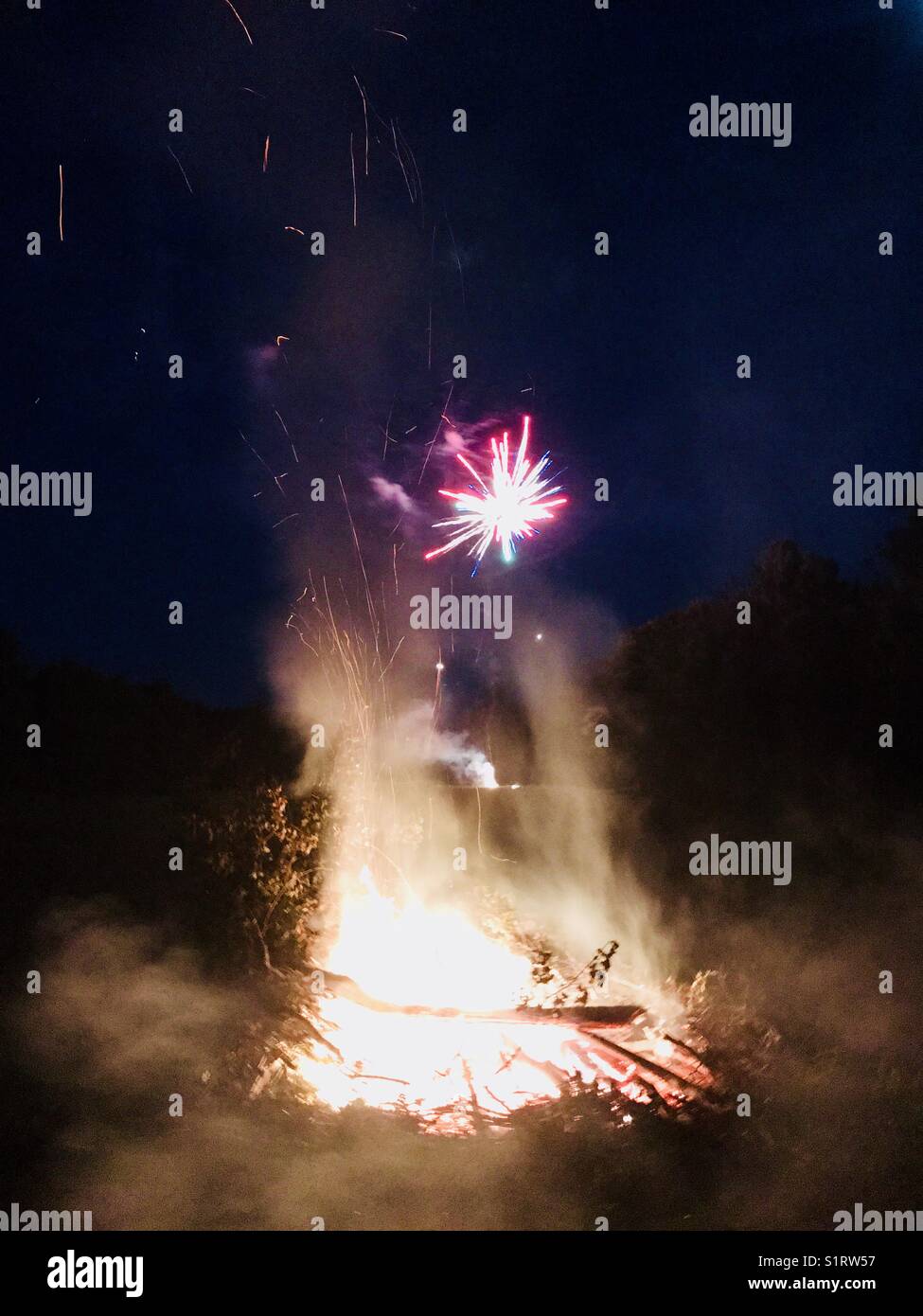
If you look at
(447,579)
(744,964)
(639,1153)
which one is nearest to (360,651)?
(447,579)

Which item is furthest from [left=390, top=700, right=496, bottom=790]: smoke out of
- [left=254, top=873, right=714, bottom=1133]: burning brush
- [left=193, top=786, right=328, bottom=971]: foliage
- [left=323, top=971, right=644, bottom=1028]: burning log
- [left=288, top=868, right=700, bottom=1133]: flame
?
[left=323, top=971, right=644, bottom=1028]: burning log

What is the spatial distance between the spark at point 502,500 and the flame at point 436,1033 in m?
4.49

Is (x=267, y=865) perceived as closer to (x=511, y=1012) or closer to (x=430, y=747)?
(x=511, y=1012)

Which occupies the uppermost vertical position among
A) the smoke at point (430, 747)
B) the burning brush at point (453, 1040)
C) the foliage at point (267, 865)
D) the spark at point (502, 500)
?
the spark at point (502, 500)

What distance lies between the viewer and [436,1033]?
778 cm

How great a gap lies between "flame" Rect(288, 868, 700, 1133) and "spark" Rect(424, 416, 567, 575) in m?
4.49

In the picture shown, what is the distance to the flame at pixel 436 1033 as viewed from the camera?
6.80 m

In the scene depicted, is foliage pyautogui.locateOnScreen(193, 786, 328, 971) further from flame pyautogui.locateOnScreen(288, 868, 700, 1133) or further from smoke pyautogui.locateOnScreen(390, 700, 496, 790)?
smoke pyautogui.locateOnScreen(390, 700, 496, 790)

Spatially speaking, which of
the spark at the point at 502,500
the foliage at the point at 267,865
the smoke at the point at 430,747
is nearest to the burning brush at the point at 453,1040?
the foliage at the point at 267,865

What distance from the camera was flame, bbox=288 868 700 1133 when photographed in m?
6.80

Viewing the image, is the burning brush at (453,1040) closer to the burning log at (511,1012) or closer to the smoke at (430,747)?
the burning log at (511,1012)

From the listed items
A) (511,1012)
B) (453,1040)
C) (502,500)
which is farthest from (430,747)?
(453,1040)

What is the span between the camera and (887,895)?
7.78 meters
